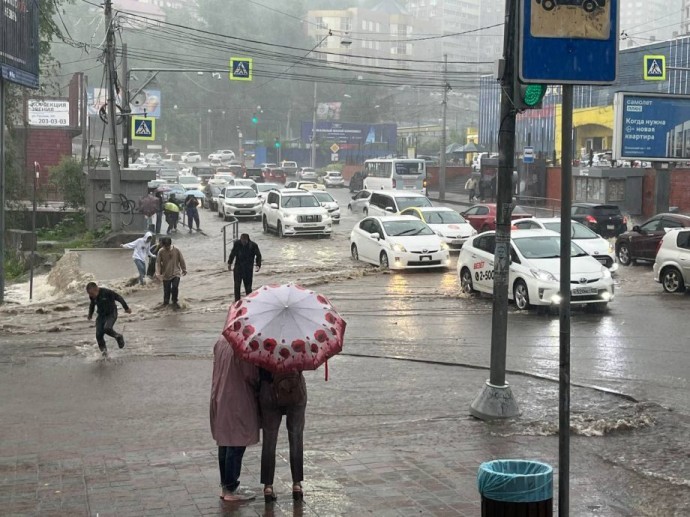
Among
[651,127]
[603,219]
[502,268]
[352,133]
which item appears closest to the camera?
[502,268]

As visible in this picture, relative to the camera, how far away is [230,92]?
128625 millimetres

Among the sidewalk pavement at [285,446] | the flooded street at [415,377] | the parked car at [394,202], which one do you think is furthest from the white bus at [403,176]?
the sidewalk pavement at [285,446]

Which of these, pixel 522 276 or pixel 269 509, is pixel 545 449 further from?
pixel 522 276

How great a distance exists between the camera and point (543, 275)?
19094 mm

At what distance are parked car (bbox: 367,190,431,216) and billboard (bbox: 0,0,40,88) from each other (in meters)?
15.9

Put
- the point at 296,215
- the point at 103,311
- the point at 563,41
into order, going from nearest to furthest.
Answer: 1. the point at 563,41
2. the point at 103,311
3. the point at 296,215

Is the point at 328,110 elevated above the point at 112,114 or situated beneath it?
elevated above

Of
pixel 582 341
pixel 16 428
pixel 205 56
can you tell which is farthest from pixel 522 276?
pixel 205 56

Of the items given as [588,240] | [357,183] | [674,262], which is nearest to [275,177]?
[357,183]

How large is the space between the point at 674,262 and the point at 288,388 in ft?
52.0

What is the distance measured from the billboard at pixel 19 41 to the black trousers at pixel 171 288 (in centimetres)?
599

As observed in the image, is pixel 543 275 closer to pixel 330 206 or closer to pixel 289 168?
pixel 330 206

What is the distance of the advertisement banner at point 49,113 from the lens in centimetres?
6119

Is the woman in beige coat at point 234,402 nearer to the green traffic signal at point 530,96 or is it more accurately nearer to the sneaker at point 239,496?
the sneaker at point 239,496
